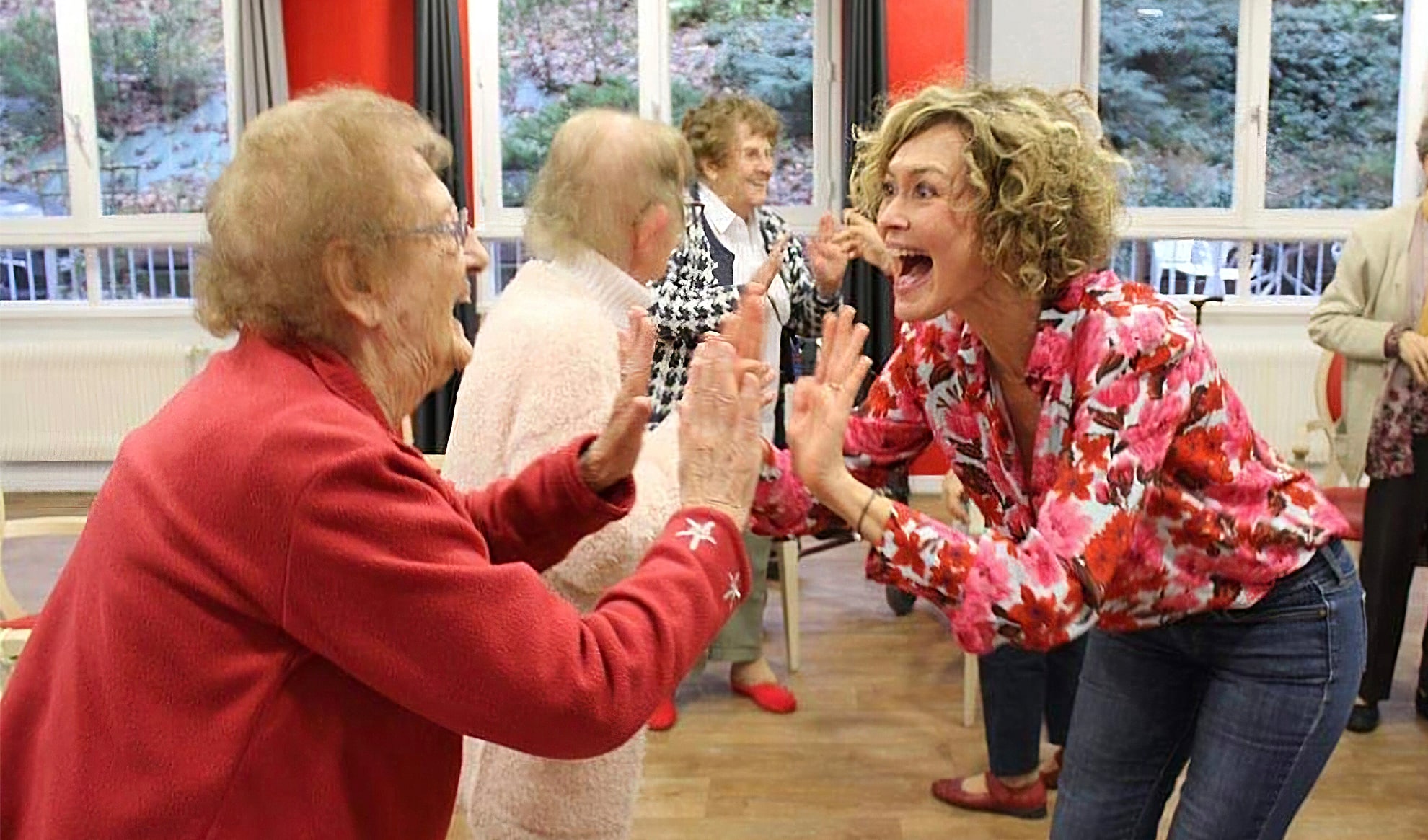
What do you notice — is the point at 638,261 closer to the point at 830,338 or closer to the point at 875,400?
the point at 875,400

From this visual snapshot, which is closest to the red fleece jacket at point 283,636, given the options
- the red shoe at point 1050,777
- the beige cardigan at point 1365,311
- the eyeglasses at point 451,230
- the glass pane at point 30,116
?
the eyeglasses at point 451,230

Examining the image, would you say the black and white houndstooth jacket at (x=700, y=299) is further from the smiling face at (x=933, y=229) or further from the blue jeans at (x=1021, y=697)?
the smiling face at (x=933, y=229)

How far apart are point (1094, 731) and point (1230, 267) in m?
5.02

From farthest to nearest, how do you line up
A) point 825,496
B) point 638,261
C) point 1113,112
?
point 1113,112, point 638,261, point 825,496

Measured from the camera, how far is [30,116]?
20.5 feet

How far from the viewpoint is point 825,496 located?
55.9 inches

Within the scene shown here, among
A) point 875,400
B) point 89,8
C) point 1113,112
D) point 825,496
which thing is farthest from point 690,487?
point 89,8

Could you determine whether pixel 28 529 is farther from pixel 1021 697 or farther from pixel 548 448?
pixel 1021 697

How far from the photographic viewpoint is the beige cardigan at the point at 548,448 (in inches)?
71.3

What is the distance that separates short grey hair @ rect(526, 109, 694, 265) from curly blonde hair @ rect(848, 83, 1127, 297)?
0.61 metres

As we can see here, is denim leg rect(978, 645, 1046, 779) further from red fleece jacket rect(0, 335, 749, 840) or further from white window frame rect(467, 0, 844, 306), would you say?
white window frame rect(467, 0, 844, 306)

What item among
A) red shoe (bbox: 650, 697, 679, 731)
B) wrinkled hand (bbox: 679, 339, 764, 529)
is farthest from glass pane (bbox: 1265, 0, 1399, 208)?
wrinkled hand (bbox: 679, 339, 764, 529)

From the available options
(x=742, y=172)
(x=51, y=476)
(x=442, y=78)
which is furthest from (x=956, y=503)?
(x=51, y=476)

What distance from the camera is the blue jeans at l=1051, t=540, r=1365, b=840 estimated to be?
160 cm
